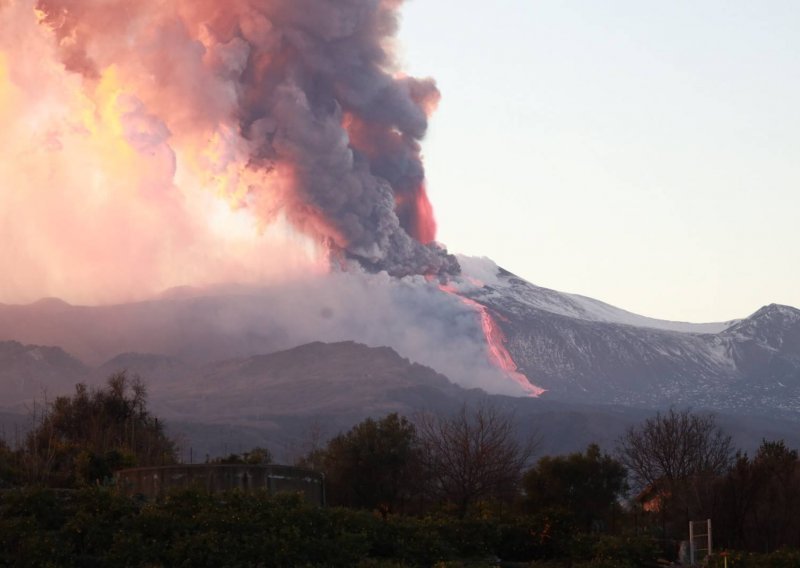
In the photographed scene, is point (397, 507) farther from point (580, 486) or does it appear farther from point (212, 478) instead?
point (212, 478)

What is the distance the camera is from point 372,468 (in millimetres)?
50531

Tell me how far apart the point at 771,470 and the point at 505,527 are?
12793 millimetres

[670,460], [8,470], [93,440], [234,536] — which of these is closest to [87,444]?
[93,440]

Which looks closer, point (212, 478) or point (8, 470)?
point (212, 478)

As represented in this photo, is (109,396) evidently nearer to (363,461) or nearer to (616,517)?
(363,461)

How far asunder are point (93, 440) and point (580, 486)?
20371mm

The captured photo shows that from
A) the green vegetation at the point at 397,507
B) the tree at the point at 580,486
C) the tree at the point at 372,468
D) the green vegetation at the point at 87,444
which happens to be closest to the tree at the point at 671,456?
the green vegetation at the point at 397,507

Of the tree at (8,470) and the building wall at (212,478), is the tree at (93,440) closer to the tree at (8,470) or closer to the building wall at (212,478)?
the tree at (8,470)

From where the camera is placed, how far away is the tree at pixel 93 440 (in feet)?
139

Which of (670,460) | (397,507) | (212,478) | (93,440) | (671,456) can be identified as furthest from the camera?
(93,440)

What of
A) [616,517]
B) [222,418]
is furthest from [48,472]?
[222,418]

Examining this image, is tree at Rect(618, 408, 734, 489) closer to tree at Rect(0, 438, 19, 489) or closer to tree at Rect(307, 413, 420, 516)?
tree at Rect(307, 413, 420, 516)

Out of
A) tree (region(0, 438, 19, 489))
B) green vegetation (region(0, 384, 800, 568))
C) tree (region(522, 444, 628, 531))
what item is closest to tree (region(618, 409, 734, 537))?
green vegetation (region(0, 384, 800, 568))

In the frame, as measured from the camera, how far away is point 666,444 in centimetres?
5297
